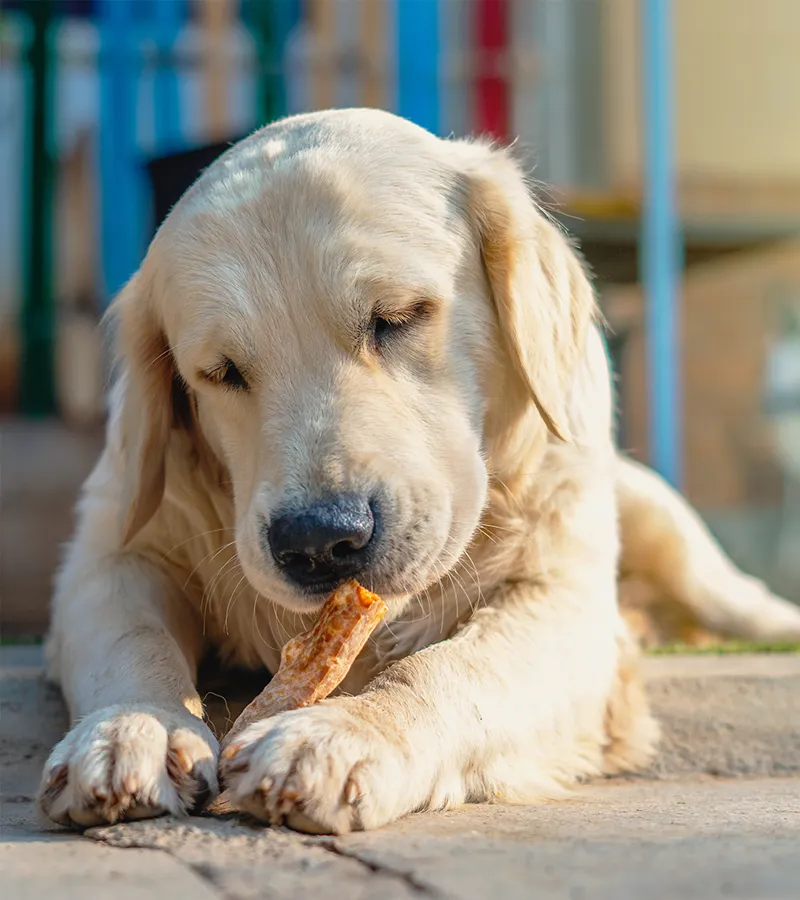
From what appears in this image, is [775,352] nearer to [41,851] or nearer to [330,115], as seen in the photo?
[330,115]

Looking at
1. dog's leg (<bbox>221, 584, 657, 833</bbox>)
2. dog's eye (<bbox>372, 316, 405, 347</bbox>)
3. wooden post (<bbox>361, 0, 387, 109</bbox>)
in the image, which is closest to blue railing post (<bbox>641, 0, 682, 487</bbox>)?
wooden post (<bbox>361, 0, 387, 109</bbox>)

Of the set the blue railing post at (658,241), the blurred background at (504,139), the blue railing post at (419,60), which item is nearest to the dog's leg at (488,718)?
the blurred background at (504,139)

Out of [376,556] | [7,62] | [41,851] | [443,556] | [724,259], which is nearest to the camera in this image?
[41,851]

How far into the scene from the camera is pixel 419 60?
28.1ft

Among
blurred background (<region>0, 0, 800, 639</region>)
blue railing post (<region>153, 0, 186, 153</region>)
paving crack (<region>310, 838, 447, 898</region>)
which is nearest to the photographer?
paving crack (<region>310, 838, 447, 898</region>)

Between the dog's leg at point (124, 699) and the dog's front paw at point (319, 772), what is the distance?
0.11m

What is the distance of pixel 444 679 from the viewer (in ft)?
8.31

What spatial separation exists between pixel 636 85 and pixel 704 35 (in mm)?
753

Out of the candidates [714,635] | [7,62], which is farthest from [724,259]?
[7,62]

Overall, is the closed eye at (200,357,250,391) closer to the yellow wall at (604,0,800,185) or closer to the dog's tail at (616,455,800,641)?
the dog's tail at (616,455,800,641)

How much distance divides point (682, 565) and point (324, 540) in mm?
2545

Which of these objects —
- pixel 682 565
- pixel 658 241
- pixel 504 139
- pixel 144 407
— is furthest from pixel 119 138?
pixel 144 407

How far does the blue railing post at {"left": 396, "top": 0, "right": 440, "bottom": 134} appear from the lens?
850 centimetres

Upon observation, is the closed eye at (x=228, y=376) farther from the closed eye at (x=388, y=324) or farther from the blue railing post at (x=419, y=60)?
the blue railing post at (x=419, y=60)
